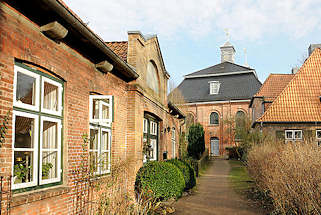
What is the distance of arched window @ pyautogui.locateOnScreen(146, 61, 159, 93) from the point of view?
42.3 ft

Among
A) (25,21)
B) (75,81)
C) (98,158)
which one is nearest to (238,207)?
(98,158)

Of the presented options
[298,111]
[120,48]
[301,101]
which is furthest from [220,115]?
[120,48]

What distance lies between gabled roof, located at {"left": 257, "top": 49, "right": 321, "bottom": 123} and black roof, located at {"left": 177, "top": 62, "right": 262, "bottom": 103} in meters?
17.0

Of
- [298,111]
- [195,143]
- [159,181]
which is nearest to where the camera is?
[159,181]

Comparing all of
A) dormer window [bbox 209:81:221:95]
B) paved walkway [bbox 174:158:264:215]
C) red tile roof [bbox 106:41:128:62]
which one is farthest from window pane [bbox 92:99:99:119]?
dormer window [bbox 209:81:221:95]

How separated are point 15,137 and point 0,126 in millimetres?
676

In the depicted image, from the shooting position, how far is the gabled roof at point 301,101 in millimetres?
23297

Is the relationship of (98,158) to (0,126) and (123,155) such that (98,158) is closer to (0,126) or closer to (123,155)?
(123,155)

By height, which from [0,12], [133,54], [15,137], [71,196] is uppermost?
[133,54]

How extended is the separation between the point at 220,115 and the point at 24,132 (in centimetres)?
4036

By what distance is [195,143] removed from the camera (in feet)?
101

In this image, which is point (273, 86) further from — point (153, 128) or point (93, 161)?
point (93, 161)

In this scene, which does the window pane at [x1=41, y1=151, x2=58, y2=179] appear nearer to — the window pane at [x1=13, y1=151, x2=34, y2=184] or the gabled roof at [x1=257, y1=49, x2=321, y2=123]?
the window pane at [x1=13, y1=151, x2=34, y2=184]

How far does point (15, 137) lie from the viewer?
5020mm
